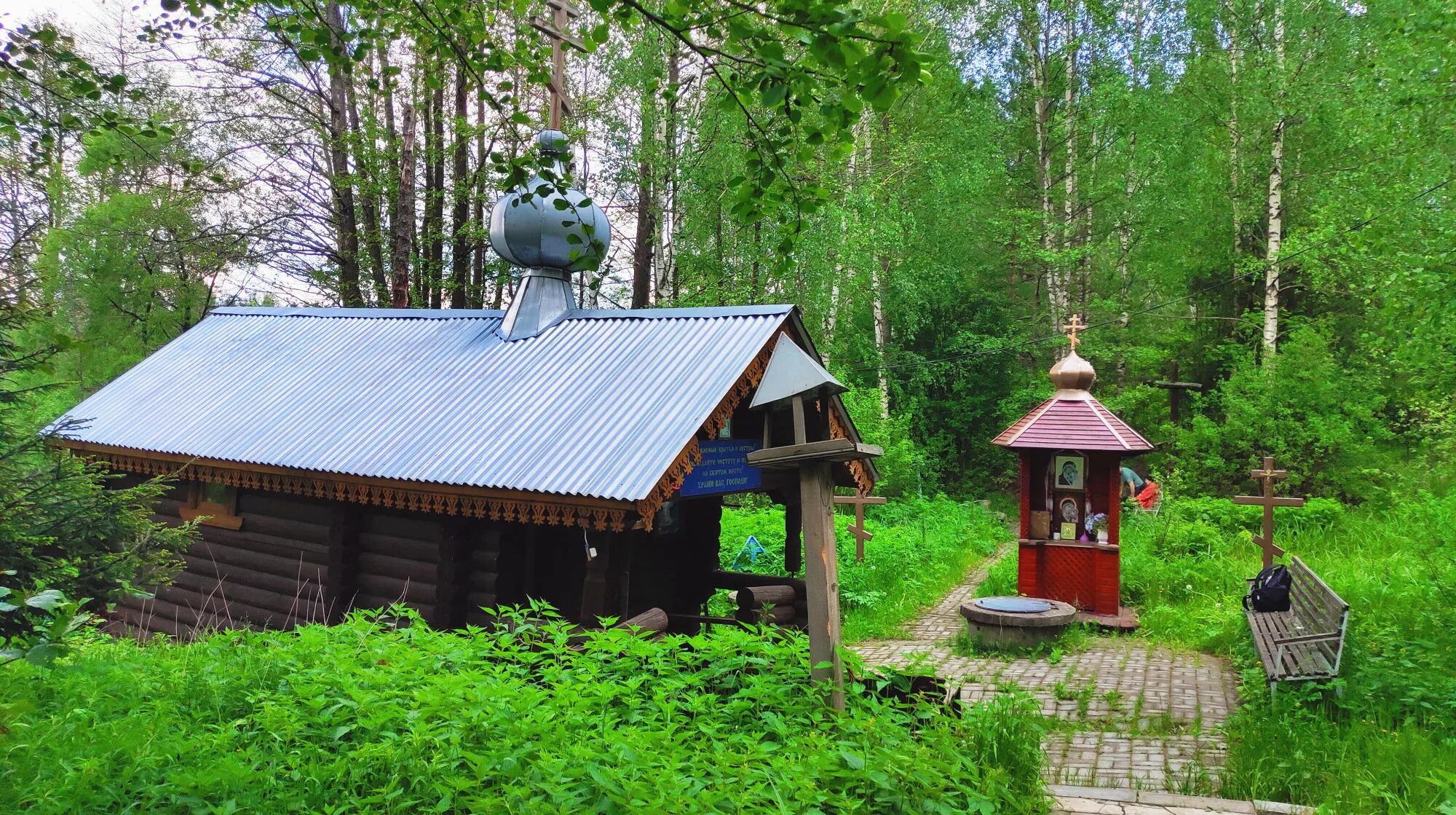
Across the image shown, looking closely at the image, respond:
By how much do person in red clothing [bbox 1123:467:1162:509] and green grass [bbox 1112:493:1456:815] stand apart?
9.44 ft

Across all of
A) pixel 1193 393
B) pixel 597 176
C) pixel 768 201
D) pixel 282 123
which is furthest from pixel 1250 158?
pixel 282 123

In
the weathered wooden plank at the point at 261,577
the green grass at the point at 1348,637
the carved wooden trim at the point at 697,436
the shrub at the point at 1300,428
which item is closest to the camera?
the green grass at the point at 1348,637

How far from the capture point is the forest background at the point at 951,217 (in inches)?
602

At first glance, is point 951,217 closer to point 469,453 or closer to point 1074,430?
point 1074,430

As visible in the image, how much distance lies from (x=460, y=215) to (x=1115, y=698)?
15473 millimetres

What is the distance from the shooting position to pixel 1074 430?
11.2 m

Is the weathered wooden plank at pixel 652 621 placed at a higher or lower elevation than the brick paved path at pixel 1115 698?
higher

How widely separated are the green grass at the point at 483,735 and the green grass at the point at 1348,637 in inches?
71.3

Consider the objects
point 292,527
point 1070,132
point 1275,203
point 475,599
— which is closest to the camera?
point 475,599

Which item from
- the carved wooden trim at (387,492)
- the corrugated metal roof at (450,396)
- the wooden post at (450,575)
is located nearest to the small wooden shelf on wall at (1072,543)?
the corrugated metal roof at (450,396)

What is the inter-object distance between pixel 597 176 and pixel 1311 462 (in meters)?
13.7

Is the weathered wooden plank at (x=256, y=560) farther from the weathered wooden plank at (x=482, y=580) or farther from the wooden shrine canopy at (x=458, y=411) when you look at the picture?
the weathered wooden plank at (x=482, y=580)

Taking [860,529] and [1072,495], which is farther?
[860,529]

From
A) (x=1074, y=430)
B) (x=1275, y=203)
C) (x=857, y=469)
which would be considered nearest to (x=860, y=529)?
(x=1074, y=430)
